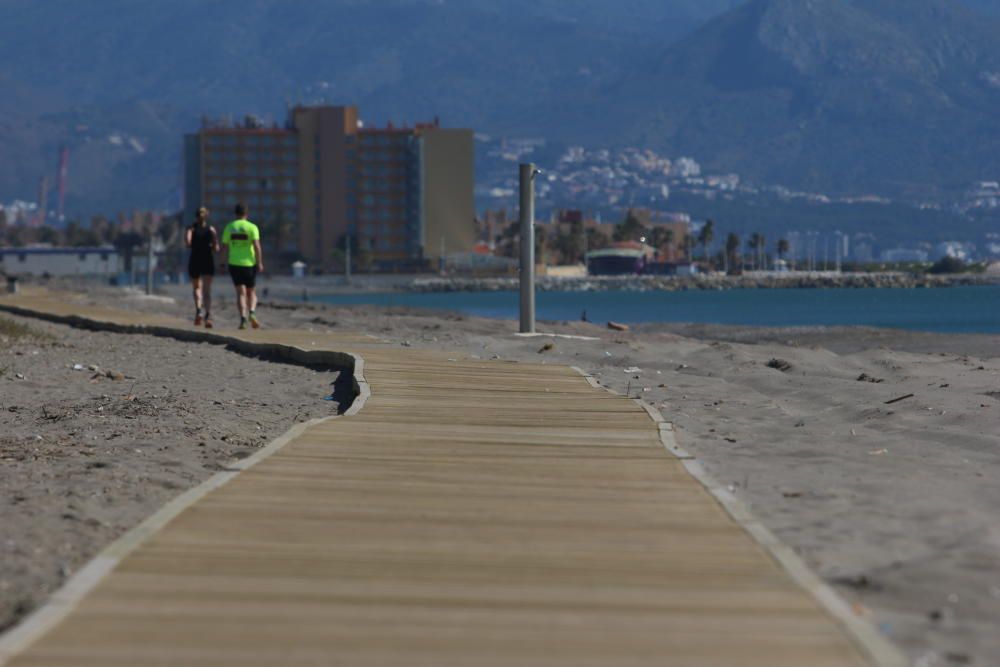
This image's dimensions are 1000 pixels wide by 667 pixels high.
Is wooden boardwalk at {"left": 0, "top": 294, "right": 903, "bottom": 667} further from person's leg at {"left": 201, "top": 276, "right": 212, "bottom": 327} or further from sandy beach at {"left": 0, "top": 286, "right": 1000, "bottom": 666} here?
person's leg at {"left": 201, "top": 276, "right": 212, "bottom": 327}

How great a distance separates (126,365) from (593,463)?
9.79 metres

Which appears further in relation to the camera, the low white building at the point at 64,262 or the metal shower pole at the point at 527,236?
the low white building at the point at 64,262

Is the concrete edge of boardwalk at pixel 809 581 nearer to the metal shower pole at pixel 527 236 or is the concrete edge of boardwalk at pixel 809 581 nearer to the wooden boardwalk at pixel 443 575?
the wooden boardwalk at pixel 443 575

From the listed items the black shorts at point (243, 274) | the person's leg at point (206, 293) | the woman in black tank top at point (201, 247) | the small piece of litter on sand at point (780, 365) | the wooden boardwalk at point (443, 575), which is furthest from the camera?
the person's leg at point (206, 293)

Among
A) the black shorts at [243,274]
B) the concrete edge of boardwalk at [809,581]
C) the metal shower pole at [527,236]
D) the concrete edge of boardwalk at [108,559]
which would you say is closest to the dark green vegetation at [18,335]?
the black shorts at [243,274]

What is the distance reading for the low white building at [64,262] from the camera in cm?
17888

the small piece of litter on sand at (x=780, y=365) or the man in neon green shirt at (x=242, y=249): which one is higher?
the man in neon green shirt at (x=242, y=249)

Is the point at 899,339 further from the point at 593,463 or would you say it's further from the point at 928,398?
the point at 593,463

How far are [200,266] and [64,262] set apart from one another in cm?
16535

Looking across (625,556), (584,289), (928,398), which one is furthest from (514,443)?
(584,289)

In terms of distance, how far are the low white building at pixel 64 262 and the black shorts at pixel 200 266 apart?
160889mm

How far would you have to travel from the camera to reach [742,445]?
10688 mm

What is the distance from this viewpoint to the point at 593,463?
8680 mm

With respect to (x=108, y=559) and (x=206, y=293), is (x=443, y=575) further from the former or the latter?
(x=206, y=293)
